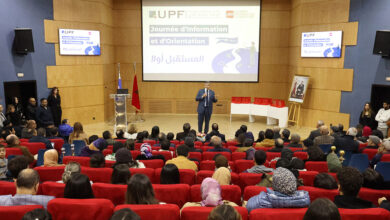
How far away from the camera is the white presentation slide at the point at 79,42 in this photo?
10305 millimetres

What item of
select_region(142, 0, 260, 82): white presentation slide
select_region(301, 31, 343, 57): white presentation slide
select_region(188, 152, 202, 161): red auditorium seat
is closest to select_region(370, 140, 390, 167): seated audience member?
select_region(188, 152, 202, 161): red auditorium seat

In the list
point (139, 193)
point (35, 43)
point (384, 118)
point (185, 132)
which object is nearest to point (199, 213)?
point (139, 193)

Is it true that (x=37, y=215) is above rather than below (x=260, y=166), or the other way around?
above

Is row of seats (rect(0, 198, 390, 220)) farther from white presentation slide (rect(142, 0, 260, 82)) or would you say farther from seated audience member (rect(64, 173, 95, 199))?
white presentation slide (rect(142, 0, 260, 82))

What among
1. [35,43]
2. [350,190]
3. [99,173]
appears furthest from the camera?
[35,43]

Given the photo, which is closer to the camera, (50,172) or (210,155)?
(50,172)

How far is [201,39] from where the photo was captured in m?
12.5

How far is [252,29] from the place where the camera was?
40.8ft

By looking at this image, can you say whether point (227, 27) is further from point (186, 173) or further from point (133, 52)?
Result: point (186, 173)

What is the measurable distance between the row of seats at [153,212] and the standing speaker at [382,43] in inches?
298

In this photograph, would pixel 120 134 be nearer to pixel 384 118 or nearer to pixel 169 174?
pixel 169 174

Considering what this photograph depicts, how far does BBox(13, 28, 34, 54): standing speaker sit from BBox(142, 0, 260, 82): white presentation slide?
4.49m

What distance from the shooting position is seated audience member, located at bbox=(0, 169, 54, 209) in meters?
2.66

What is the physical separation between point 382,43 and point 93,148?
311 inches
